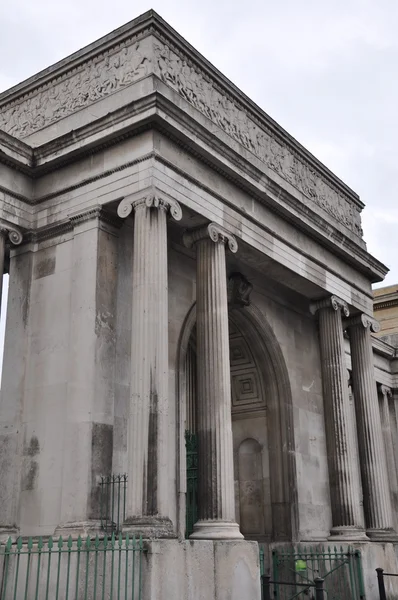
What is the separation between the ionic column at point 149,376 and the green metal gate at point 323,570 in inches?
259

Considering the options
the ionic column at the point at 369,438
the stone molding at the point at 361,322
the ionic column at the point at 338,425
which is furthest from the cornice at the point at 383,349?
the ionic column at the point at 338,425

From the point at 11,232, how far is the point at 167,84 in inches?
192

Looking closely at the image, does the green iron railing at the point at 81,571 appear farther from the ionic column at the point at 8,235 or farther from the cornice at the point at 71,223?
the cornice at the point at 71,223

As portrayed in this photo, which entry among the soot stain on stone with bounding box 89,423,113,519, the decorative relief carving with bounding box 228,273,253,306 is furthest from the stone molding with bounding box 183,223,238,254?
the soot stain on stone with bounding box 89,423,113,519

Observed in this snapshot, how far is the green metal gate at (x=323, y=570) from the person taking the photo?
18219 millimetres

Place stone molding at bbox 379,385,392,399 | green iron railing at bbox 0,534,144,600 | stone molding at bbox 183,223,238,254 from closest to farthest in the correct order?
green iron railing at bbox 0,534,144,600 < stone molding at bbox 183,223,238,254 < stone molding at bbox 379,385,392,399

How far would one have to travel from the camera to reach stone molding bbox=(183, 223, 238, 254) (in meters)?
16.6

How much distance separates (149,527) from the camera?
12.7m

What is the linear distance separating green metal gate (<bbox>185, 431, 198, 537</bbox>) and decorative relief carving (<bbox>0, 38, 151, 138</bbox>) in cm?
912

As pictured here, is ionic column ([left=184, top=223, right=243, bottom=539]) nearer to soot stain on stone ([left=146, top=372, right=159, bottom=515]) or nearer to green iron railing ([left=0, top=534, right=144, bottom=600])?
soot stain on stone ([left=146, top=372, right=159, bottom=515])

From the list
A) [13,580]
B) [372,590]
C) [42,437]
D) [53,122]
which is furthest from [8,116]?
[372,590]

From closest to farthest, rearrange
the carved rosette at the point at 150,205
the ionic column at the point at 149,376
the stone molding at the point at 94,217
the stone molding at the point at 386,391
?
the ionic column at the point at 149,376 → the carved rosette at the point at 150,205 → the stone molding at the point at 94,217 → the stone molding at the point at 386,391

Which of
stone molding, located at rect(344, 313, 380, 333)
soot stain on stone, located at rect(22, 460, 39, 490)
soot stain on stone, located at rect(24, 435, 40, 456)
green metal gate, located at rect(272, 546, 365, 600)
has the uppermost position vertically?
stone molding, located at rect(344, 313, 380, 333)

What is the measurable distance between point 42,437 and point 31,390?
3.81ft
